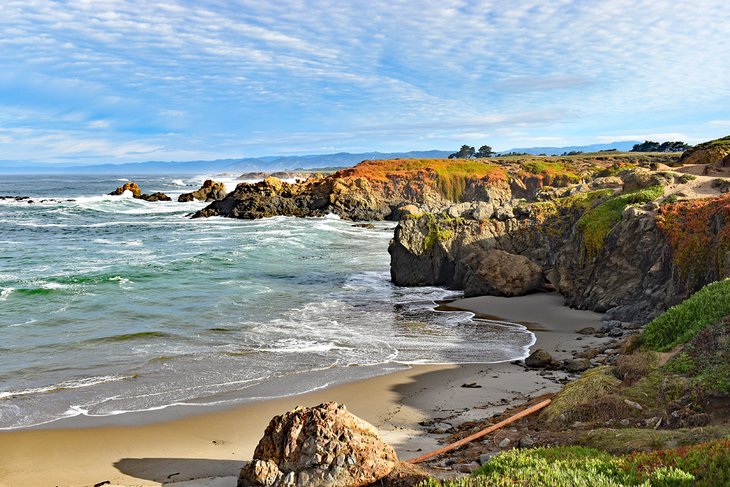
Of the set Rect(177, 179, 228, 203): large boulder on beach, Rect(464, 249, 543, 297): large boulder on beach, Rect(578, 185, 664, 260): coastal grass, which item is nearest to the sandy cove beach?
Rect(464, 249, 543, 297): large boulder on beach

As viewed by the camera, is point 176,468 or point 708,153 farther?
point 708,153

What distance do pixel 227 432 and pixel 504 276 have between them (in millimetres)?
13490

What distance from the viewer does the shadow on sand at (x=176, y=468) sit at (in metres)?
8.82

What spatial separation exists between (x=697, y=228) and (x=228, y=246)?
A: 27.3 meters

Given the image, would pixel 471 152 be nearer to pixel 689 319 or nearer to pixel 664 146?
pixel 664 146

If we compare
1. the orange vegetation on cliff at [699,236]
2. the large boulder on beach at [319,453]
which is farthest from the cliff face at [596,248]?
the large boulder on beach at [319,453]

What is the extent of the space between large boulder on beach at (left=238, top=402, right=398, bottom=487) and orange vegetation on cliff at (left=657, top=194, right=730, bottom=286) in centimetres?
1171

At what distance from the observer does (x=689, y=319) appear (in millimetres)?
11539

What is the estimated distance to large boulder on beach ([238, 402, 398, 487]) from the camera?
24.3ft

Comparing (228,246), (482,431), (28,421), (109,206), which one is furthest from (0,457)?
(109,206)

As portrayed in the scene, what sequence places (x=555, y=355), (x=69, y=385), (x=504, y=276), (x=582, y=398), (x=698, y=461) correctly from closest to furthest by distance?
(x=698, y=461) < (x=582, y=398) < (x=69, y=385) < (x=555, y=355) < (x=504, y=276)

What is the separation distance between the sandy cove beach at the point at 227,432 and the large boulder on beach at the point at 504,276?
6.63 meters

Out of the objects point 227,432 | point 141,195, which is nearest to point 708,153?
point 227,432

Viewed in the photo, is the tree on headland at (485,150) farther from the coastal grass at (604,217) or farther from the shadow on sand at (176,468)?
the shadow on sand at (176,468)
